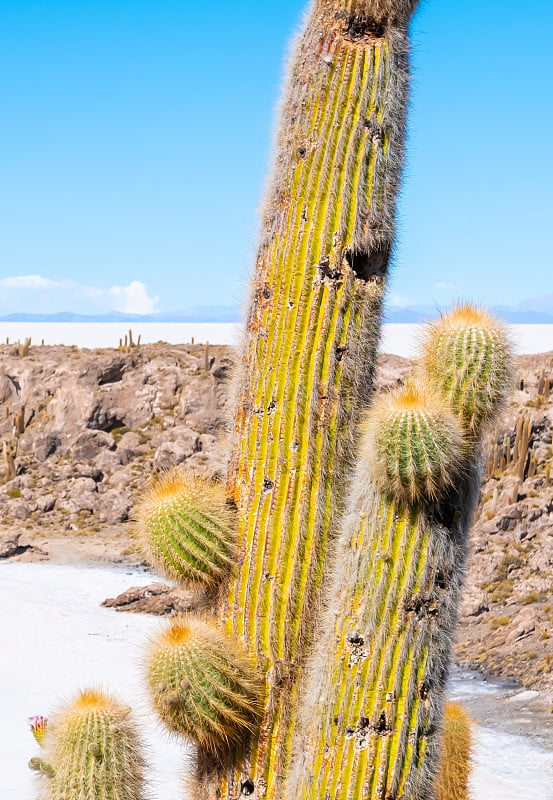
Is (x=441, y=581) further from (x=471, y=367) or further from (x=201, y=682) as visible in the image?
(x=201, y=682)

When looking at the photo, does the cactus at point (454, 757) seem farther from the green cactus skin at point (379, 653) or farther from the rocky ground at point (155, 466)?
the rocky ground at point (155, 466)

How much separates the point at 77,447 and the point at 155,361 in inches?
123

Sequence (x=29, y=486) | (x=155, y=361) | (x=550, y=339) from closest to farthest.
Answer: (x=29, y=486)
(x=155, y=361)
(x=550, y=339)

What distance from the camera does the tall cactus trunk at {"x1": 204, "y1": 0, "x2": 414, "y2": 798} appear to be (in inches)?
111

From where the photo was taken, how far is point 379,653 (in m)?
2.65

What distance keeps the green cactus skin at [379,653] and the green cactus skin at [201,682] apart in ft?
0.66

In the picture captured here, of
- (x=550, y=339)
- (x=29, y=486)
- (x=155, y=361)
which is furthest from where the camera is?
(x=550, y=339)

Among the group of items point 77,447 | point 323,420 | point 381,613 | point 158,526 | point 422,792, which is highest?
point 323,420

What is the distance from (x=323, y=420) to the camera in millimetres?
2824

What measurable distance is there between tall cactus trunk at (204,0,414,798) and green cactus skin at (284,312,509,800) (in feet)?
0.47

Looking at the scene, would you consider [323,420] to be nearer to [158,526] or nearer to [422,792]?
[158,526]

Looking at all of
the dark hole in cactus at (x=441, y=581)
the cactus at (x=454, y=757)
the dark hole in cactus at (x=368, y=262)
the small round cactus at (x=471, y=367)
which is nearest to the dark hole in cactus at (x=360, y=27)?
the dark hole in cactus at (x=368, y=262)

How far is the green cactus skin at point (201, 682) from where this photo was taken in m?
2.66

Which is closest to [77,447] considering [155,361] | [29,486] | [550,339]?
[29,486]
